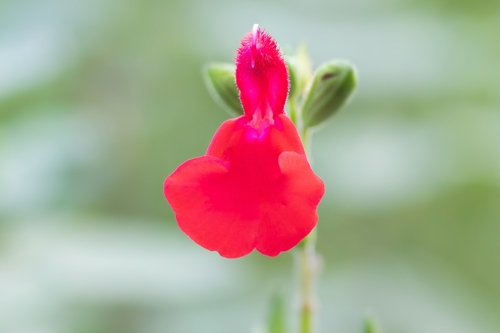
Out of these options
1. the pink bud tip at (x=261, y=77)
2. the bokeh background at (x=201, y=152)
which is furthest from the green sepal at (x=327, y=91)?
the bokeh background at (x=201, y=152)

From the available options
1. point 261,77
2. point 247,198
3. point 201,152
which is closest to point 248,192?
point 247,198

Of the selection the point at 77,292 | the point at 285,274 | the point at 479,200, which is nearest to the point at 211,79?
the point at 77,292

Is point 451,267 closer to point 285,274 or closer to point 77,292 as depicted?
point 285,274

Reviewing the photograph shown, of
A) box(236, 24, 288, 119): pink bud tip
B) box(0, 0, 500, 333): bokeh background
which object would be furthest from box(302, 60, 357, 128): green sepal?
box(0, 0, 500, 333): bokeh background

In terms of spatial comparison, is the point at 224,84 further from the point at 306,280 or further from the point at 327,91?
the point at 306,280

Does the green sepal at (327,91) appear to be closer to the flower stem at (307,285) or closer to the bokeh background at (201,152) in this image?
the flower stem at (307,285)

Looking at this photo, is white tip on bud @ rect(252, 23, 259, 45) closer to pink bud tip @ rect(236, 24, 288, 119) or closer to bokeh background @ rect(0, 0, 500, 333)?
pink bud tip @ rect(236, 24, 288, 119)
